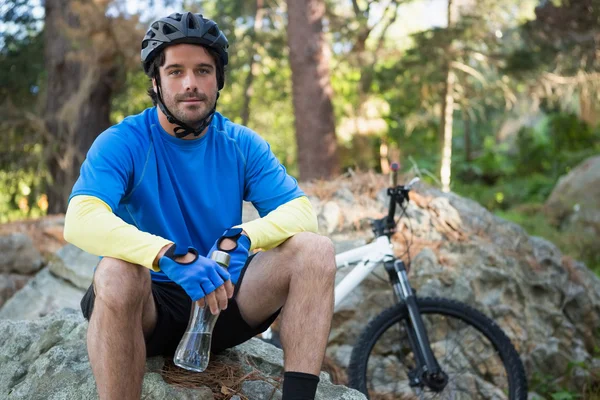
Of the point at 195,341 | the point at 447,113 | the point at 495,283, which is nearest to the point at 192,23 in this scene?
the point at 195,341

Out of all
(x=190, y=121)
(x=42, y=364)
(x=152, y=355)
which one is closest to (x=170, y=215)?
(x=190, y=121)

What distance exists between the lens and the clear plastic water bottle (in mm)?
2736

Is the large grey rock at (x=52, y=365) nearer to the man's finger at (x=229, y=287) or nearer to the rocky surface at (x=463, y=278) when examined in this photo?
the man's finger at (x=229, y=287)

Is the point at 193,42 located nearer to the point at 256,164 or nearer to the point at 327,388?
the point at 256,164

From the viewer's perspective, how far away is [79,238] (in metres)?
2.65

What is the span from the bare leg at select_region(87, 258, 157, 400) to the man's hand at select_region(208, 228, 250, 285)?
0.35m

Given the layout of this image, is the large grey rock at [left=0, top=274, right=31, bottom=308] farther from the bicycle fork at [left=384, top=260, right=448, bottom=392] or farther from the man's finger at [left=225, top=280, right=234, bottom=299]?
the man's finger at [left=225, top=280, right=234, bottom=299]

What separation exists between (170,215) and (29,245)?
4.95 meters

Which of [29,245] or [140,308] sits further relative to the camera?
[29,245]

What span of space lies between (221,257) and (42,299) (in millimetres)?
3664

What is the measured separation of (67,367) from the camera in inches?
122

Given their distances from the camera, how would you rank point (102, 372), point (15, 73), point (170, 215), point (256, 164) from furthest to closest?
point (15, 73) < point (256, 164) < point (170, 215) < point (102, 372)

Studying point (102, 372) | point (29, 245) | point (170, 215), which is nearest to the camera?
point (102, 372)

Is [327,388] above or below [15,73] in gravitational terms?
below
